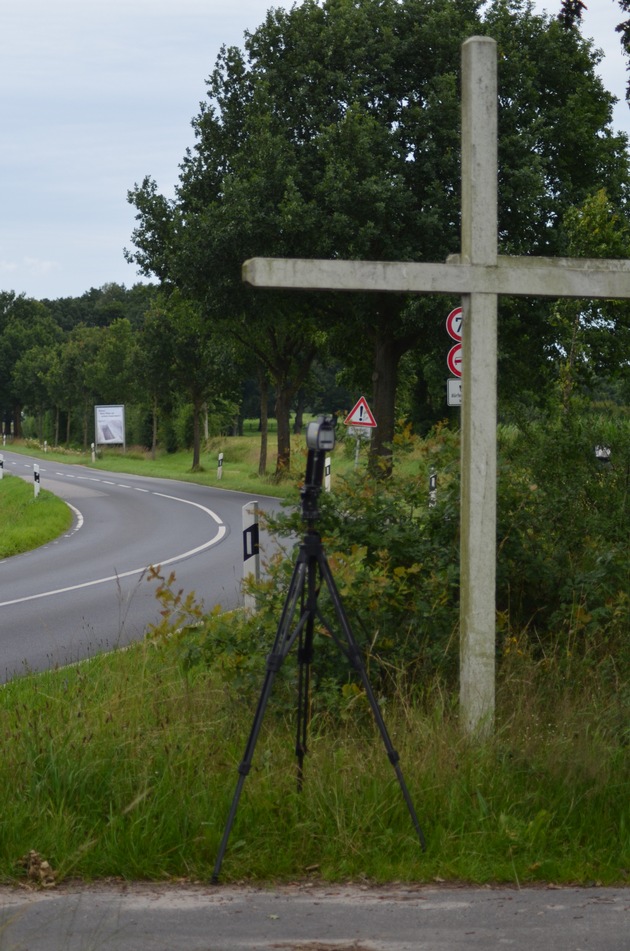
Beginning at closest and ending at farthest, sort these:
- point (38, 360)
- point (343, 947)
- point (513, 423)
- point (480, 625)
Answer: point (343, 947) < point (480, 625) < point (513, 423) < point (38, 360)

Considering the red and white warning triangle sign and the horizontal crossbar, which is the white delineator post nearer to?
the horizontal crossbar

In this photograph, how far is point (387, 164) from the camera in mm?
27516

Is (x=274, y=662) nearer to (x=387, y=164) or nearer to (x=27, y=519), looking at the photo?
(x=387, y=164)

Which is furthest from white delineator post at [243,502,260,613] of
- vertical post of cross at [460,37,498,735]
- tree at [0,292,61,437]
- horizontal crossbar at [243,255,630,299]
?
tree at [0,292,61,437]

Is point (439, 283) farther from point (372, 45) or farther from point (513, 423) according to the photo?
point (372, 45)

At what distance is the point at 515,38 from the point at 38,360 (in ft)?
287

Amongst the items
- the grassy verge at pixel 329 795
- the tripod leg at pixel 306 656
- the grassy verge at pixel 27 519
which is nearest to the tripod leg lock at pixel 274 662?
the tripod leg at pixel 306 656

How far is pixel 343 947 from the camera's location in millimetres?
3732

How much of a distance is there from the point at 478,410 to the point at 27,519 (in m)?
25.3

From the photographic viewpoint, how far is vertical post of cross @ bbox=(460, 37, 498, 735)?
5445 mm

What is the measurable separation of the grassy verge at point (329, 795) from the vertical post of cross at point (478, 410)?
26cm

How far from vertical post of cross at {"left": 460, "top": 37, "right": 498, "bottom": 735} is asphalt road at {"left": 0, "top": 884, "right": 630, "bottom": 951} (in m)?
1.26

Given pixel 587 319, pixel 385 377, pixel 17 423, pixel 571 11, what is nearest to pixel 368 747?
pixel 571 11

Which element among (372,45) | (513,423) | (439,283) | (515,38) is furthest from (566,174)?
(439,283)
